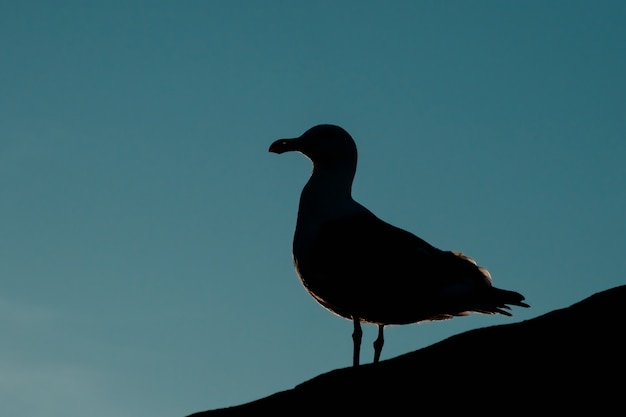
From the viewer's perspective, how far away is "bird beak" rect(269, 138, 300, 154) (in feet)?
37.4

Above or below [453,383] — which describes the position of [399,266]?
above

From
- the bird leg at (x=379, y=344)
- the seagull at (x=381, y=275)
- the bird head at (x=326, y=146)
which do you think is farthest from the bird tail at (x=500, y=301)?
the bird head at (x=326, y=146)

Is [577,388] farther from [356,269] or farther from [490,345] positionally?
[356,269]

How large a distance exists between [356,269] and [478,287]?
4.62ft

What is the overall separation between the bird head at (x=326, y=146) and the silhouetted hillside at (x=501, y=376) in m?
4.40

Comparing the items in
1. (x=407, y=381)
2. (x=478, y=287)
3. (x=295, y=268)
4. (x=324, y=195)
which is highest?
(x=324, y=195)

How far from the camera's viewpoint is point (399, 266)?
31.6 ft

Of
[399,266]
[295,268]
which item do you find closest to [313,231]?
[295,268]

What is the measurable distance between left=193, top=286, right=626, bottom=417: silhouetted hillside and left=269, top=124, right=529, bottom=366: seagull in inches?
94.3

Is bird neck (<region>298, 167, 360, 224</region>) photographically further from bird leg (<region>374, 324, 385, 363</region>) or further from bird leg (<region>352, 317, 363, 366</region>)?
bird leg (<region>374, 324, 385, 363</region>)

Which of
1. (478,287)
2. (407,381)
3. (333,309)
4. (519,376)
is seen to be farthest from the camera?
(333,309)

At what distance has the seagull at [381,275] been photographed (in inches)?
373

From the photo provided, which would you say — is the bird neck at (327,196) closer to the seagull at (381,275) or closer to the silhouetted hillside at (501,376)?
the seagull at (381,275)

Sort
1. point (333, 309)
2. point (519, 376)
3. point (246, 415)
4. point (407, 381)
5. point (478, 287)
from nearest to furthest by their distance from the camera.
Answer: point (519, 376) → point (407, 381) → point (246, 415) → point (478, 287) → point (333, 309)
